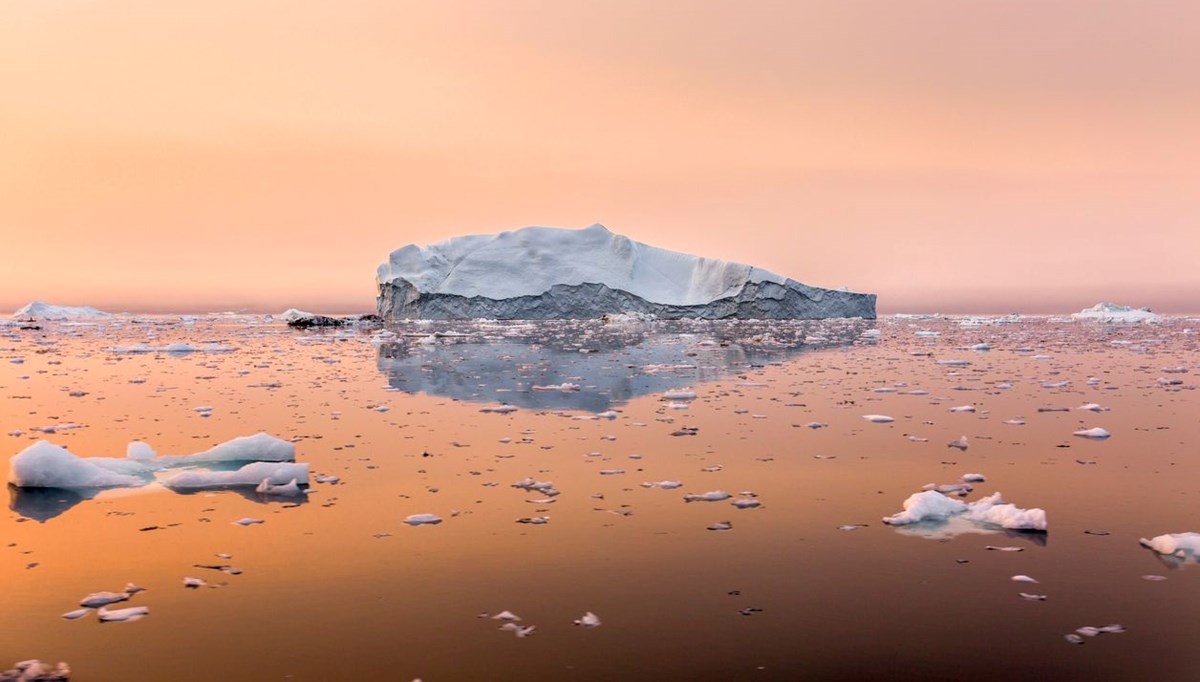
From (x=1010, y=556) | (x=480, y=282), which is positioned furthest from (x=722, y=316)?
(x=1010, y=556)

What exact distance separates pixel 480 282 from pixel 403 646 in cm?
5227

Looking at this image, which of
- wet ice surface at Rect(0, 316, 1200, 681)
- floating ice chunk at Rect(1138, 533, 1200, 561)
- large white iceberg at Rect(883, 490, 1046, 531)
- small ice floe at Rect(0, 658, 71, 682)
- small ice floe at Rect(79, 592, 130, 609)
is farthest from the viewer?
large white iceberg at Rect(883, 490, 1046, 531)

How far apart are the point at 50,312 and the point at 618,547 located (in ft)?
274

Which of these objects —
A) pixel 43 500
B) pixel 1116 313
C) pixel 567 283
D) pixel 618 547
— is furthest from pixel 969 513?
pixel 1116 313

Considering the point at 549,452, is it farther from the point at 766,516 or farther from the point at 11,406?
the point at 11,406

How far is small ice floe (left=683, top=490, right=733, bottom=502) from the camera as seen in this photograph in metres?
5.77

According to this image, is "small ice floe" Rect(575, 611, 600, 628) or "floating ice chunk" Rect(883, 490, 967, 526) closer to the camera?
"small ice floe" Rect(575, 611, 600, 628)

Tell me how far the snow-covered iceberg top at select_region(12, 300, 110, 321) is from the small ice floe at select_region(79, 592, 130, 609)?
77842 millimetres

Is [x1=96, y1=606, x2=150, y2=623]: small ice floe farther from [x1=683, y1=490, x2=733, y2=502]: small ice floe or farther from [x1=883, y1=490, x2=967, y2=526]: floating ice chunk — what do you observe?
[x1=883, y1=490, x2=967, y2=526]: floating ice chunk

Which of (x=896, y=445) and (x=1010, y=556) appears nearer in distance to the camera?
(x=1010, y=556)

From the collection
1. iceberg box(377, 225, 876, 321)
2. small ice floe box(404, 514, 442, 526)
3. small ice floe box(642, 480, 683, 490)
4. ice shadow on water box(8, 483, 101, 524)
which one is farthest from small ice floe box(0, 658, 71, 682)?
iceberg box(377, 225, 876, 321)

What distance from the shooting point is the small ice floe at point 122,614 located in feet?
11.9

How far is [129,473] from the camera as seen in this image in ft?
21.2

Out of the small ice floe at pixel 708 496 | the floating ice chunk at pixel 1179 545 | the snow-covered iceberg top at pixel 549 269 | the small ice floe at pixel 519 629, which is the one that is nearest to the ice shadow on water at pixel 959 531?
the floating ice chunk at pixel 1179 545
